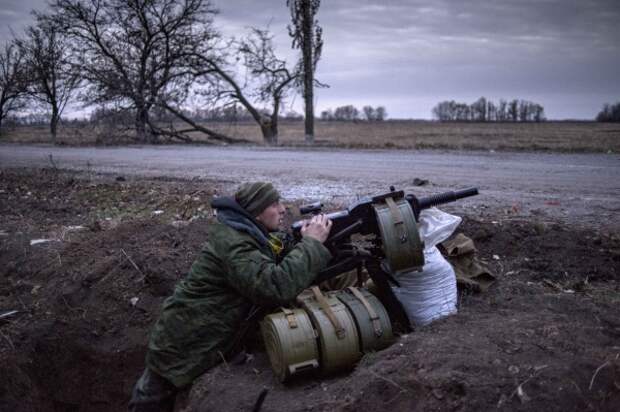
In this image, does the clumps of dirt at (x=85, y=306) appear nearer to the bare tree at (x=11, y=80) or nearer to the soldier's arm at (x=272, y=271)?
the soldier's arm at (x=272, y=271)

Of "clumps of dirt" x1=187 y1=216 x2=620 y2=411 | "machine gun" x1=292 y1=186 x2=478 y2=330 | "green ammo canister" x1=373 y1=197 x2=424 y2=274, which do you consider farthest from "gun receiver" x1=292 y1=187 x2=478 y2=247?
"clumps of dirt" x1=187 y1=216 x2=620 y2=411

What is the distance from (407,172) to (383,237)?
693 centimetres

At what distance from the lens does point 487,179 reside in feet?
31.6

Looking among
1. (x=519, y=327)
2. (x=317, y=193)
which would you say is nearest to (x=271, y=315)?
(x=519, y=327)

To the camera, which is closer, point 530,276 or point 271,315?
point 271,315

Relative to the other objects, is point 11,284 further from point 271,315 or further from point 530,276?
point 530,276

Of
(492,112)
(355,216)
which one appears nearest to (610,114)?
(492,112)

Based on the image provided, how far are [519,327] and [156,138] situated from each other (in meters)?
19.4

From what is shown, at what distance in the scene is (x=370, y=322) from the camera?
152 inches

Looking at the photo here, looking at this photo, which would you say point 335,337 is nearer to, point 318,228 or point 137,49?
point 318,228

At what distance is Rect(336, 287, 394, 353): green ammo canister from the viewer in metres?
3.83

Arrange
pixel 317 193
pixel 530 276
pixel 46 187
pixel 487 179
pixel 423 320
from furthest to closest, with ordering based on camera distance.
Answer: pixel 46 187, pixel 487 179, pixel 317 193, pixel 530 276, pixel 423 320

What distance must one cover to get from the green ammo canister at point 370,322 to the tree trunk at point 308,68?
1565 centimetres

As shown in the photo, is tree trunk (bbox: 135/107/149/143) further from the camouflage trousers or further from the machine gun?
the machine gun
